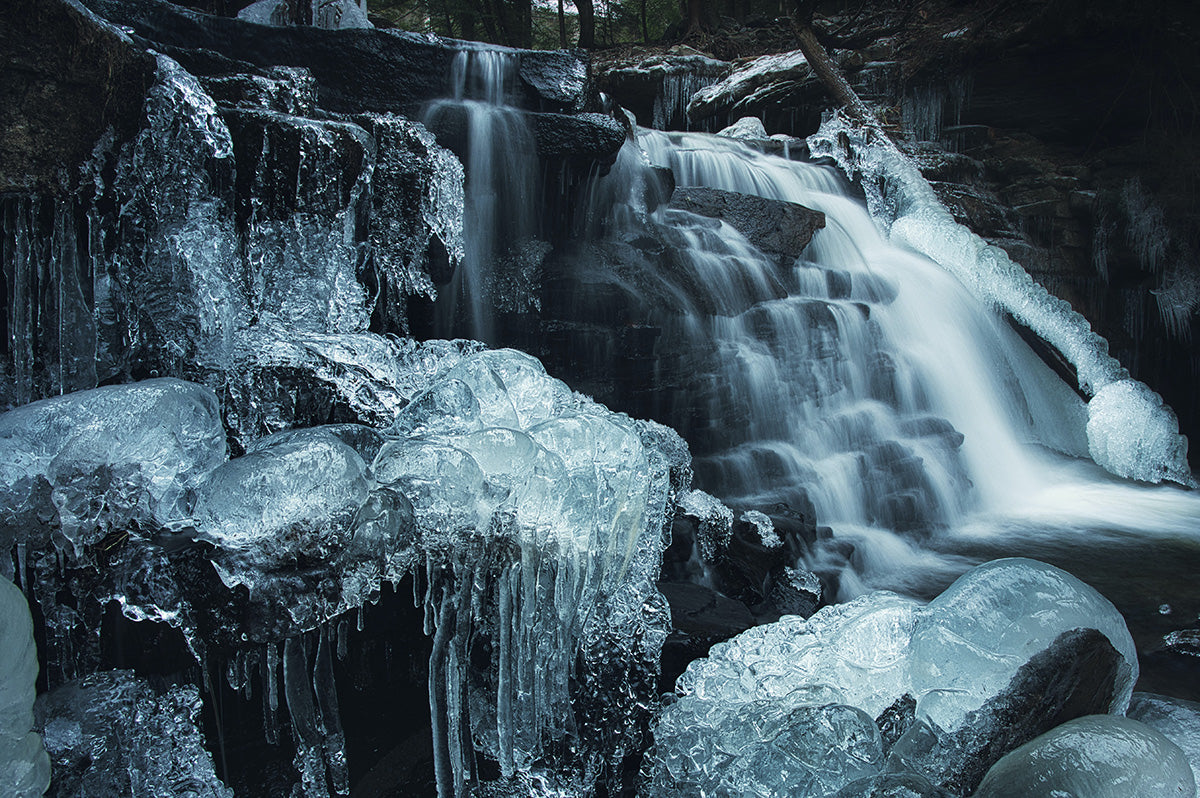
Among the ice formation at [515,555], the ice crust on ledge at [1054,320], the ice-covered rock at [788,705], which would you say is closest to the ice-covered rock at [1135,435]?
the ice crust on ledge at [1054,320]

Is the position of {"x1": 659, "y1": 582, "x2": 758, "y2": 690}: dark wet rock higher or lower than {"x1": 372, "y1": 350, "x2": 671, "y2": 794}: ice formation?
lower

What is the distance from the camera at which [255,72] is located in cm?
427

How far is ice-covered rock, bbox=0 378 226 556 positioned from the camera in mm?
1945

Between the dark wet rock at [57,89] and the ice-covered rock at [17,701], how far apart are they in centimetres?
220

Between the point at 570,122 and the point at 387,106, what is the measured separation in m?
1.34

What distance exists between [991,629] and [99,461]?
267 cm

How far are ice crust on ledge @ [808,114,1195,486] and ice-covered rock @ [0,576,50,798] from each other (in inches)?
280

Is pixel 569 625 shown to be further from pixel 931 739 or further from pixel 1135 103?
pixel 1135 103

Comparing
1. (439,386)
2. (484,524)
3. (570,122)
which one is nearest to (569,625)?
(484,524)

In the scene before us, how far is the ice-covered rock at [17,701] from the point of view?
4.84 feet

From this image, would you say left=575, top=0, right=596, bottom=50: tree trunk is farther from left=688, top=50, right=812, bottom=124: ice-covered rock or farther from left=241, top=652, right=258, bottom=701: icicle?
left=241, top=652, right=258, bottom=701: icicle

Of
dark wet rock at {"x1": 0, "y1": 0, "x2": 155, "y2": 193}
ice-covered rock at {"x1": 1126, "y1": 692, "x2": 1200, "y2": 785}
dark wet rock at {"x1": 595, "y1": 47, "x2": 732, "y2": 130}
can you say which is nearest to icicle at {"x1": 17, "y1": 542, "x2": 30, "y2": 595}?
dark wet rock at {"x1": 0, "y1": 0, "x2": 155, "y2": 193}

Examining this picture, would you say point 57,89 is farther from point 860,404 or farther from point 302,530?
point 860,404

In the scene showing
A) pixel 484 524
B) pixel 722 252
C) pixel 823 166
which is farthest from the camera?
pixel 823 166
